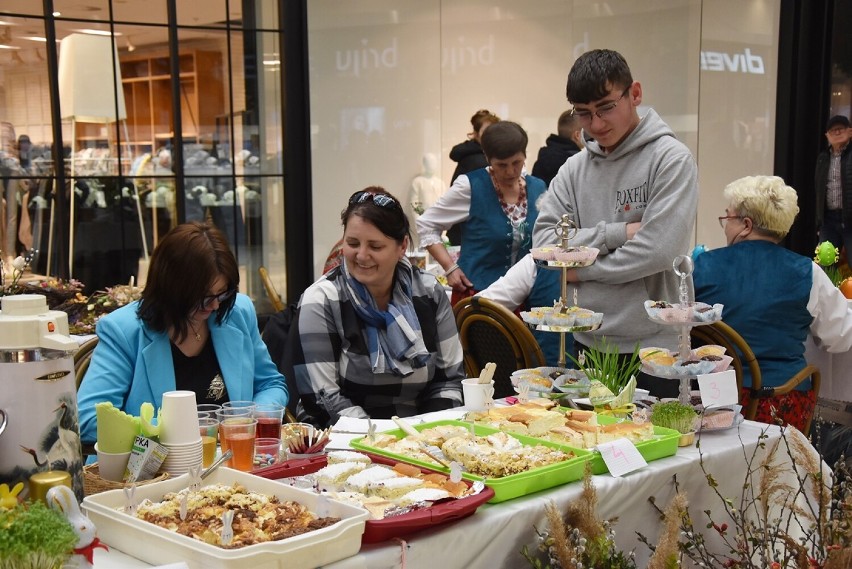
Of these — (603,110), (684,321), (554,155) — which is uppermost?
(603,110)

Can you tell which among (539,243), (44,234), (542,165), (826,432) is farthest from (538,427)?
(44,234)

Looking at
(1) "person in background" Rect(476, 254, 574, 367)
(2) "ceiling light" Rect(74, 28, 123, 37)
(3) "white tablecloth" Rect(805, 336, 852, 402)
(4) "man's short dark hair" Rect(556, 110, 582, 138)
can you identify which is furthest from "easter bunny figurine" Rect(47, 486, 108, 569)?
(2) "ceiling light" Rect(74, 28, 123, 37)

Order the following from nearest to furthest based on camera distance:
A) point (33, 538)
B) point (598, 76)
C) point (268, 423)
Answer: point (33, 538) → point (268, 423) → point (598, 76)

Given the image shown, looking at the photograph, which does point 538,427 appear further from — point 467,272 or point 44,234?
point 44,234

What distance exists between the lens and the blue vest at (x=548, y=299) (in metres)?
3.68

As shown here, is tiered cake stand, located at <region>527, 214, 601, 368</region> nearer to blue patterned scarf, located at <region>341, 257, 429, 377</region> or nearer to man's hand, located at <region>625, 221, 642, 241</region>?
man's hand, located at <region>625, 221, 642, 241</region>

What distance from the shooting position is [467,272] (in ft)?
14.6

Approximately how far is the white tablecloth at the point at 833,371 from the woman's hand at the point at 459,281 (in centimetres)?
151

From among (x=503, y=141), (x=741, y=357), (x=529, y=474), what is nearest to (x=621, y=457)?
(x=529, y=474)

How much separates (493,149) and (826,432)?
1.86 metres

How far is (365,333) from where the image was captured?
110 inches

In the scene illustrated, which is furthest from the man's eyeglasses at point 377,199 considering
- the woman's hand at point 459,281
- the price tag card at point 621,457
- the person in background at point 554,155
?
the person in background at point 554,155

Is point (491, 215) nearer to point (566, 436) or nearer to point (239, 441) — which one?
point (566, 436)

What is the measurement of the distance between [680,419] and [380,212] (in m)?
1.04
